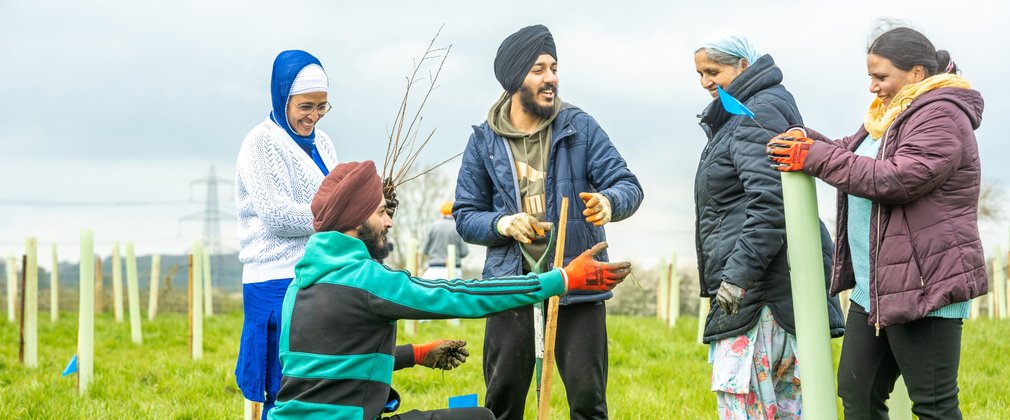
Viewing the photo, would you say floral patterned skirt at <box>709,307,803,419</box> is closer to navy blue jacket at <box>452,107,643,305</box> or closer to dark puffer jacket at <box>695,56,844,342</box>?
Answer: dark puffer jacket at <box>695,56,844,342</box>

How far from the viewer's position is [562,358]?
13.9 feet

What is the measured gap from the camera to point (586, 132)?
4.34m

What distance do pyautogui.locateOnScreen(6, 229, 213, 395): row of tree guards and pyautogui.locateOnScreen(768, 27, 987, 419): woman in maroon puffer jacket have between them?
19.2 ft

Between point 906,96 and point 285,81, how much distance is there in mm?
2488

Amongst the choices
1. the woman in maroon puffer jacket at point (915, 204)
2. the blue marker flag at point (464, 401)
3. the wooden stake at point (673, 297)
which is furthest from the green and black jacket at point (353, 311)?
the wooden stake at point (673, 297)

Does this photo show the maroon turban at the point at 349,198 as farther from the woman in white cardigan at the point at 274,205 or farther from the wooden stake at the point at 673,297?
the wooden stake at the point at 673,297

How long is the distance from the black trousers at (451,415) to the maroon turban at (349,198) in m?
0.66

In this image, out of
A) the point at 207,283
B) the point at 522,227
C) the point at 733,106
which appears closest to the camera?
the point at 733,106

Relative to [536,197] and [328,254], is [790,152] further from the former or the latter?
[328,254]

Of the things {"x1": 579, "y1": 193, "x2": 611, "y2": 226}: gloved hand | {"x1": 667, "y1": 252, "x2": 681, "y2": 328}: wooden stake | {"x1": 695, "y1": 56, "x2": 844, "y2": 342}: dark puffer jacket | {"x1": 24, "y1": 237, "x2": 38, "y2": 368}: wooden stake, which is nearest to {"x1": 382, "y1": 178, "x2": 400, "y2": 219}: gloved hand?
{"x1": 579, "y1": 193, "x2": 611, "y2": 226}: gloved hand

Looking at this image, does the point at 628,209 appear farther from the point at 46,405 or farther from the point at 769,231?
the point at 46,405

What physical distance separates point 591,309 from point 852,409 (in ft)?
3.50

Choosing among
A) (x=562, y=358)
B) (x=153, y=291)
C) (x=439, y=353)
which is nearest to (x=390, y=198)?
(x=439, y=353)

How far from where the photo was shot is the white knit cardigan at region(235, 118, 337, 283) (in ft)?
14.1
